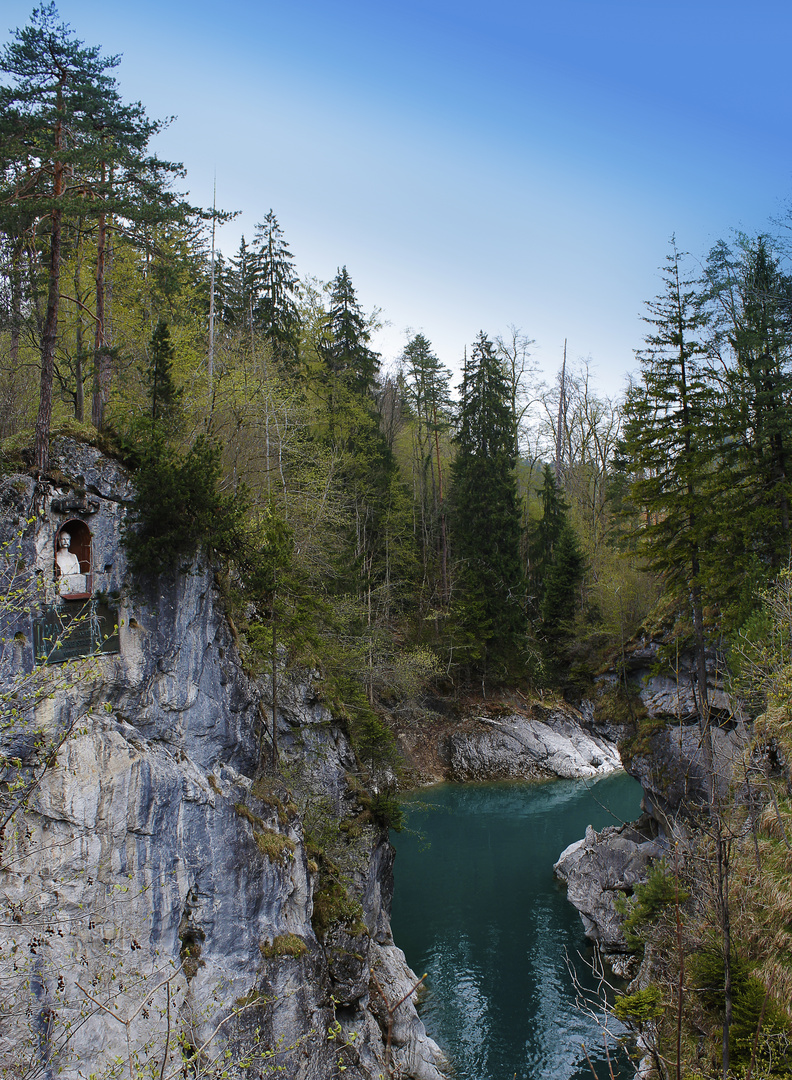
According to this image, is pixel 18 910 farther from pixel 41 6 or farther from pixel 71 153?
pixel 41 6

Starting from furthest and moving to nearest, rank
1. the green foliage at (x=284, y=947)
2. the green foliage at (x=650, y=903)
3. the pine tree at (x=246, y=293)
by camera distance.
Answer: the pine tree at (x=246, y=293) → the green foliage at (x=650, y=903) → the green foliage at (x=284, y=947)

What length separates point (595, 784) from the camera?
29.5 meters

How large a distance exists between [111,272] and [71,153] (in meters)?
11.1

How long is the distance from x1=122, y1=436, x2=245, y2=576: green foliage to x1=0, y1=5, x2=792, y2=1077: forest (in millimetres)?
43

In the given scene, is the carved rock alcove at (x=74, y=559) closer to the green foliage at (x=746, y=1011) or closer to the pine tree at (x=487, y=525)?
the green foliage at (x=746, y=1011)

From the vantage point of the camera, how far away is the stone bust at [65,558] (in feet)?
34.6

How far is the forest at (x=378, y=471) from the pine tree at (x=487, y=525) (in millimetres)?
136

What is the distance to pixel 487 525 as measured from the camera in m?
33.3

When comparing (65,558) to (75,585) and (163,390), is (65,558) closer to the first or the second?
(75,585)

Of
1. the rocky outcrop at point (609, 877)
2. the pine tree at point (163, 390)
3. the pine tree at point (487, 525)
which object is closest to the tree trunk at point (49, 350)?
the pine tree at point (163, 390)

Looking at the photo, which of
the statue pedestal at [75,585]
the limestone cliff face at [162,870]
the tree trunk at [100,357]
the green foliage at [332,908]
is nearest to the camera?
the limestone cliff face at [162,870]

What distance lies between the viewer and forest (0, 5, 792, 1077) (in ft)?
35.7

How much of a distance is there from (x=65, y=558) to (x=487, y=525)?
81.3ft

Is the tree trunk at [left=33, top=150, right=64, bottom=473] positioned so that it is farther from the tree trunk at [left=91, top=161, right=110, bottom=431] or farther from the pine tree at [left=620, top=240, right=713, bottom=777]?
the pine tree at [left=620, top=240, right=713, bottom=777]
